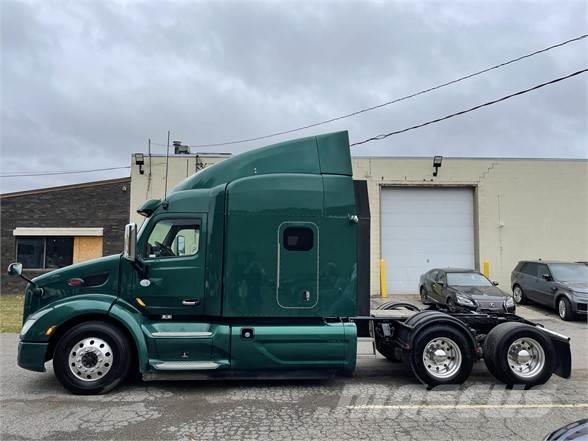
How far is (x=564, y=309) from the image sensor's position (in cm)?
1377

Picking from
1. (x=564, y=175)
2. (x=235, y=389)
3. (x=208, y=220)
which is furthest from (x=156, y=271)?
(x=564, y=175)

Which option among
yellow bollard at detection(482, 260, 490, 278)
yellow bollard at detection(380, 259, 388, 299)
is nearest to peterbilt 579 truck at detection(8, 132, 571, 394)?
yellow bollard at detection(380, 259, 388, 299)

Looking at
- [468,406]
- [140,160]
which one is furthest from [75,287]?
[140,160]

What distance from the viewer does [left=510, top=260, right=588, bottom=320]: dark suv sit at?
13.5m

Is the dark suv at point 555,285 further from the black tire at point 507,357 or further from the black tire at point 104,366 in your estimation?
the black tire at point 104,366

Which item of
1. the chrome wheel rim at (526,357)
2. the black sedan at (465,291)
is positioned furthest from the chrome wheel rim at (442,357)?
the black sedan at (465,291)

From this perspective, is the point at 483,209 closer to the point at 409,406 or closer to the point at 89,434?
the point at 409,406

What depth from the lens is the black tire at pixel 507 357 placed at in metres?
6.42

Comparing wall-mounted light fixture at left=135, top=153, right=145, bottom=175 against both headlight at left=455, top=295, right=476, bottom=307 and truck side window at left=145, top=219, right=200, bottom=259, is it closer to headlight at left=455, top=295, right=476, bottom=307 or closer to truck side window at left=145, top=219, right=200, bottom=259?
headlight at left=455, top=295, right=476, bottom=307

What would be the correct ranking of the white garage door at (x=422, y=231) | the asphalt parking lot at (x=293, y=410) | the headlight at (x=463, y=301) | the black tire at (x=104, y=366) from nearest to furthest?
the asphalt parking lot at (x=293, y=410)
the black tire at (x=104, y=366)
the headlight at (x=463, y=301)
the white garage door at (x=422, y=231)

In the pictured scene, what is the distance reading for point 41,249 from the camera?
20484 mm

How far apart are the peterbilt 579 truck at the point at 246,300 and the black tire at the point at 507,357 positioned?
0.01m

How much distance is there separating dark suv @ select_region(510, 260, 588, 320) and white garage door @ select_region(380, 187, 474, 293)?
3.07m

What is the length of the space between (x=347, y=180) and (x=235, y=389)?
3229 mm
